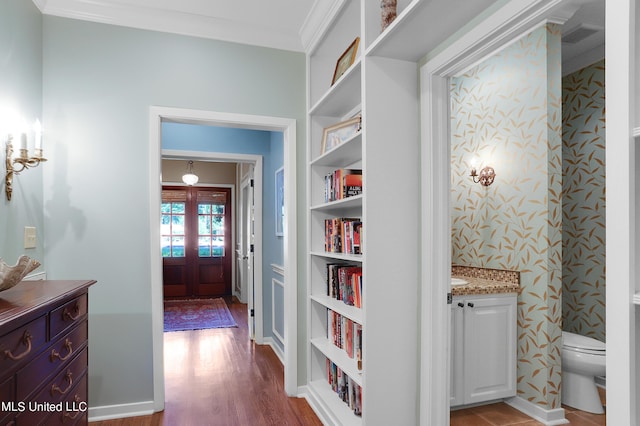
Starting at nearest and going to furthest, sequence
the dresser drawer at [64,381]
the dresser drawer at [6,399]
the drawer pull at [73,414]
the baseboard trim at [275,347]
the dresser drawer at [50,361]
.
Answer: the dresser drawer at [6,399]
the dresser drawer at [50,361]
the dresser drawer at [64,381]
the drawer pull at [73,414]
the baseboard trim at [275,347]

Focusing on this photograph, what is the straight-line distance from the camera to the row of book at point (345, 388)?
2424mm

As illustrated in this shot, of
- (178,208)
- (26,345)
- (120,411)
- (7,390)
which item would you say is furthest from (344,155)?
(178,208)

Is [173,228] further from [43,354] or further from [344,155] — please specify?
[43,354]

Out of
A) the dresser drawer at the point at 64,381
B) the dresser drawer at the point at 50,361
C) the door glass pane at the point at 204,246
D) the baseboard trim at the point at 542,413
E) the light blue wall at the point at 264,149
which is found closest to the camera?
the dresser drawer at the point at 50,361

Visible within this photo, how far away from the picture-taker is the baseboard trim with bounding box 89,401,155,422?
102 inches

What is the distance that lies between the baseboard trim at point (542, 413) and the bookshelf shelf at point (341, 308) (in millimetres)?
1377

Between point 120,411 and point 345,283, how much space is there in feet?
5.47

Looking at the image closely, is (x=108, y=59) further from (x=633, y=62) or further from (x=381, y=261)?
(x=633, y=62)

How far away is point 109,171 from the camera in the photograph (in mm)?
2641

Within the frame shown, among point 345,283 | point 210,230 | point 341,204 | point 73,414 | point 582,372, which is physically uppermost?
point 341,204

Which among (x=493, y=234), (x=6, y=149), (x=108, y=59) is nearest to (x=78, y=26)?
(x=108, y=59)

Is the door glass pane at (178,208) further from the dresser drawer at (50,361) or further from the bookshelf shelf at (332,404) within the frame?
the dresser drawer at (50,361)

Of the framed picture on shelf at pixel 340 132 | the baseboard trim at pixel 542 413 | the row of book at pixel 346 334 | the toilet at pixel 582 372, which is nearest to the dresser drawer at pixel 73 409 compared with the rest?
the row of book at pixel 346 334

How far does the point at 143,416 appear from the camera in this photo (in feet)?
8.66
